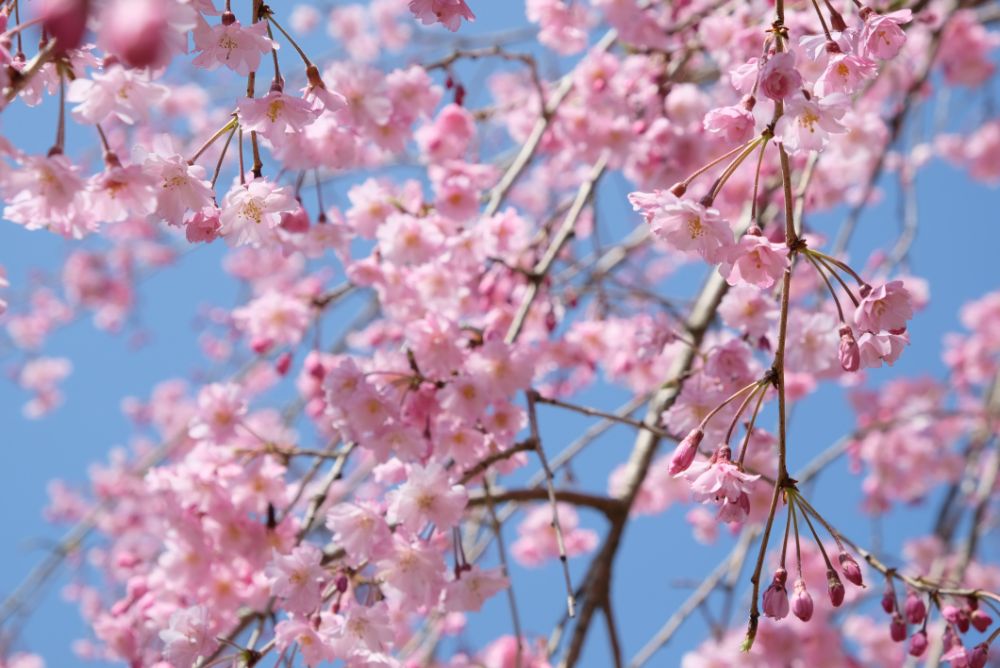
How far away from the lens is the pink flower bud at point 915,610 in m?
1.45

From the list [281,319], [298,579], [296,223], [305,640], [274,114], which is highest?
[281,319]

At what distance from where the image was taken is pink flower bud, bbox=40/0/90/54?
0.67 metres

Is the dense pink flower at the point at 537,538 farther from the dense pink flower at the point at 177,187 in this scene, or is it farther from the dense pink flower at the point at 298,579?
the dense pink flower at the point at 177,187

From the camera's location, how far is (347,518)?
5.49ft

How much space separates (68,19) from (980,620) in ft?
4.71

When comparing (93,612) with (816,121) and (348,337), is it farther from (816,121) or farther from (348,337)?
(816,121)

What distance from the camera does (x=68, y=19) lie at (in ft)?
2.21

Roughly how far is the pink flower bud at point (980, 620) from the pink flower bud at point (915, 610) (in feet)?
0.22

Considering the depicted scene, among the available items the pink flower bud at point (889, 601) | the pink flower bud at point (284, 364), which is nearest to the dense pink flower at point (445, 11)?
the pink flower bud at point (889, 601)

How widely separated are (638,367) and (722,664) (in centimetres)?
99

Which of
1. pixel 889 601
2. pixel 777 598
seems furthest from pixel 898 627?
pixel 777 598

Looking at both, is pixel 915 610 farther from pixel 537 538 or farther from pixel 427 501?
pixel 537 538

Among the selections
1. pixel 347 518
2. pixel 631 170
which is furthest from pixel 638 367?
pixel 347 518

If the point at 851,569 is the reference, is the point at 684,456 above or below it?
above
